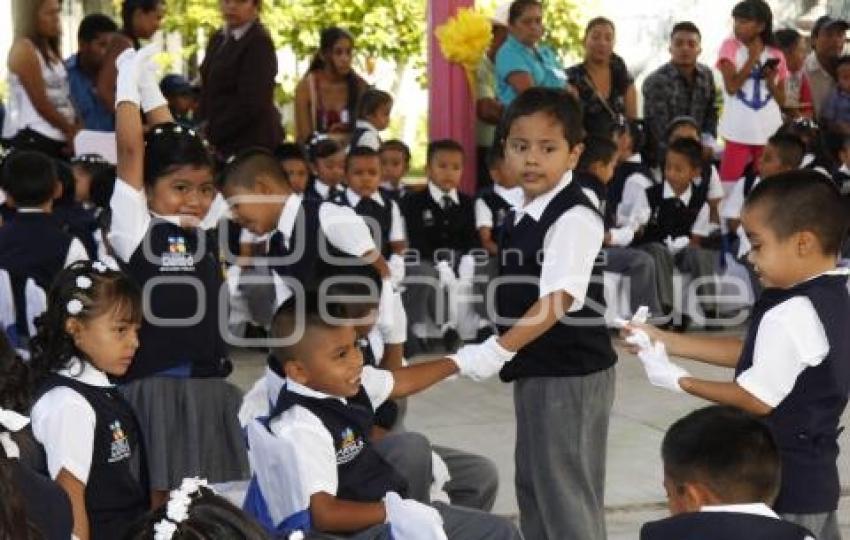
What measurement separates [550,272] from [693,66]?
556 centimetres

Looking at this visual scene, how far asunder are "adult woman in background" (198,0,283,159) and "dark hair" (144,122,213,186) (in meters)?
3.41

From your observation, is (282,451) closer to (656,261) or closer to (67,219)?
(67,219)

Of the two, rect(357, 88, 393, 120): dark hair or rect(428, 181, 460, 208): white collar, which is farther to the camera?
rect(357, 88, 393, 120): dark hair

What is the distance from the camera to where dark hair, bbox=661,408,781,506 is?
98.0 inches

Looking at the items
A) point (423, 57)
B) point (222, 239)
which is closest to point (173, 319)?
point (222, 239)

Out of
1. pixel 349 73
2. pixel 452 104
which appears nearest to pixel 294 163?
pixel 349 73

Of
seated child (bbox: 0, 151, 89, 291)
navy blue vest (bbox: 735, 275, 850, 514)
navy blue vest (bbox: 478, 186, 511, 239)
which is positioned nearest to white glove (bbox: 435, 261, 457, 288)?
navy blue vest (bbox: 478, 186, 511, 239)

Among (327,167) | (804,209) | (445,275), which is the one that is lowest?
(445,275)

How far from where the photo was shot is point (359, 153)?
712 cm

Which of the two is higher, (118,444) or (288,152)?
(288,152)

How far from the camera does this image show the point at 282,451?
3.12m

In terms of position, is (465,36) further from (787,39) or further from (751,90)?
(787,39)

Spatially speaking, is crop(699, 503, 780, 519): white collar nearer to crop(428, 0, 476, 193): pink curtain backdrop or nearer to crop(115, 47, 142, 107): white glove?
crop(115, 47, 142, 107): white glove

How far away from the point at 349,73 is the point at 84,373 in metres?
5.21
